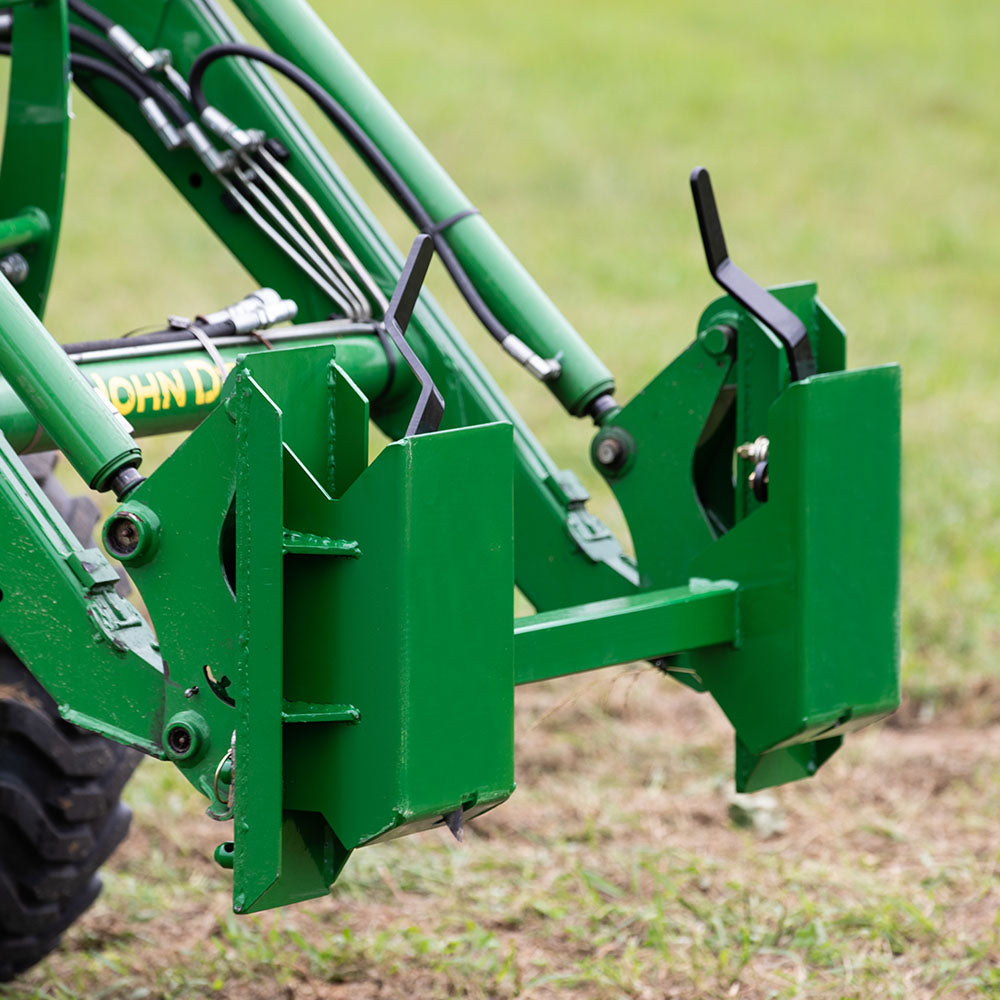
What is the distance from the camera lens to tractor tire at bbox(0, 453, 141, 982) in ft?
8.83

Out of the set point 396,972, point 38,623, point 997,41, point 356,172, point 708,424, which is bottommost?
point 396,972

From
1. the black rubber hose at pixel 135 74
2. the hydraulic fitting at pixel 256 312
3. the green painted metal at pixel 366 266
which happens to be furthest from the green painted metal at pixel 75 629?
the black rubber hose at pixel 135 74

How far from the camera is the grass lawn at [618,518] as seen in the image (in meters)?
3.01

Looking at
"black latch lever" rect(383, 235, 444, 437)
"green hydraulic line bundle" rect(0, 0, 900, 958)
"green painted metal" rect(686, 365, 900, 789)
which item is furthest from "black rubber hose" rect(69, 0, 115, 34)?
"green painted metal" rect(686, 365, 900, 789)

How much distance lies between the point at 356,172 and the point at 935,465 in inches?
260

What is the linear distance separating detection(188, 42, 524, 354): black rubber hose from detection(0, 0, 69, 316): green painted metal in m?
0.27

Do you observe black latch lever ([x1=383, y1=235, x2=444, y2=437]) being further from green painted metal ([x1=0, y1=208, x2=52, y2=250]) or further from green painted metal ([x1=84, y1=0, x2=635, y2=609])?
green painted metal ([x1=0, y1=208, x2=52, y2=250])

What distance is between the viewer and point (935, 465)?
20.1ft

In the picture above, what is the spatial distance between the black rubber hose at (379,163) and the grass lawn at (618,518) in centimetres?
67

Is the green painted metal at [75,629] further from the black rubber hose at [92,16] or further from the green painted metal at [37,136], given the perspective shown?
the black rubber hose at [92,16]

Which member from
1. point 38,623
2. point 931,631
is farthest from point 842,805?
point 38,623

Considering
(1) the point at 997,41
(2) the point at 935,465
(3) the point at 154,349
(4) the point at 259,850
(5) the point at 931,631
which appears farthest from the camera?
(1) the point at 997,41

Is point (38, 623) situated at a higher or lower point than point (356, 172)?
lower

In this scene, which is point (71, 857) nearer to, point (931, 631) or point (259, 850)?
point (259, 850)
